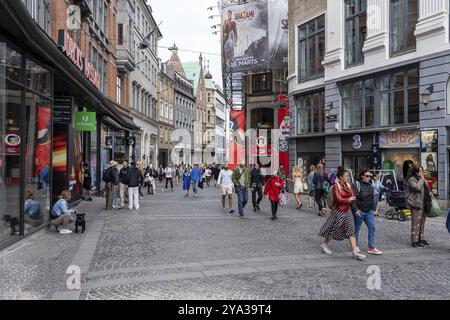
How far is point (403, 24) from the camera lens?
18.5 meters

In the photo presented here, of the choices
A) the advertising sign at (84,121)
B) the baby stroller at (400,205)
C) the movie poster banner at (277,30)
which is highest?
the movie poster banner at (277,30)

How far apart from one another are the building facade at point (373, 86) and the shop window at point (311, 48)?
2.1 inches

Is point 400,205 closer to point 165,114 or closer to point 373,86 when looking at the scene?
point 373,86

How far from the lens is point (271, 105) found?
4241 cm

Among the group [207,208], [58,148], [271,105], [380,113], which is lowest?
[207,208]

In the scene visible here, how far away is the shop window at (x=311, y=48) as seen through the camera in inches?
957

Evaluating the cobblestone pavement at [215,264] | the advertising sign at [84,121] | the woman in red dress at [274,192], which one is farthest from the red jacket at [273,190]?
the advertising sign at [84,121]

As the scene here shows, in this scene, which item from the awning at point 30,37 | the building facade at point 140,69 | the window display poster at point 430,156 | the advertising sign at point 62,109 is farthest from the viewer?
the building facade at point 140,69

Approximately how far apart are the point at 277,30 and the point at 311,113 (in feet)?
32.9

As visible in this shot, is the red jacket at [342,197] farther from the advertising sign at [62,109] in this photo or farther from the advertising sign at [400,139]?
the advertising sign at [400,139]

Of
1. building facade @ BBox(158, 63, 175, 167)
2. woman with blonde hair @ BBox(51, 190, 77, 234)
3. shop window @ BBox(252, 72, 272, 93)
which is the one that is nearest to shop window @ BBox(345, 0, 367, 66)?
woman with blonde hair @ BBox(51, 190, 77, 234)
